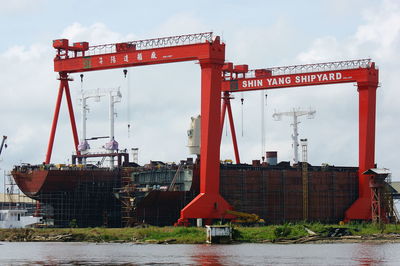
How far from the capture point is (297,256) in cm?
7444

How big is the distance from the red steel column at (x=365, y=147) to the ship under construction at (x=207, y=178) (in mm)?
117

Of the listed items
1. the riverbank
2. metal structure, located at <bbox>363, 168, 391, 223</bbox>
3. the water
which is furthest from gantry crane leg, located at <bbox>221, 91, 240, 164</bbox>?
the water

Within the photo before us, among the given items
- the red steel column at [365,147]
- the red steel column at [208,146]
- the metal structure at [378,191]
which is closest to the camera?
the red steel column at [208,146]

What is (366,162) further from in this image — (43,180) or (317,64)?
(43,180)

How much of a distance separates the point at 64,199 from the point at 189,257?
42.7m

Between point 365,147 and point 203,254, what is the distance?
46.1m

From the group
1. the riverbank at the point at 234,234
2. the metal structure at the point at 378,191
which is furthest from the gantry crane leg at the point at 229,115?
the riverbank at the point at 234,234

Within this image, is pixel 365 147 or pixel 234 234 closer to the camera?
pixel 234 234

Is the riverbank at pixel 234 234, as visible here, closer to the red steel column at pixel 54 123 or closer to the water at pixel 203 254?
the water at pixel 203 254

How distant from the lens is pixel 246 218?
108 meters

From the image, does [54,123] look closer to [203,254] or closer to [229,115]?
[229,115]

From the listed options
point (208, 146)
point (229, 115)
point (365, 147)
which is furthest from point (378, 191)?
point (229, 115)

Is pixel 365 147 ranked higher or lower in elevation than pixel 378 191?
higher

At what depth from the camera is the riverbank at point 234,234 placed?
90.7 m
